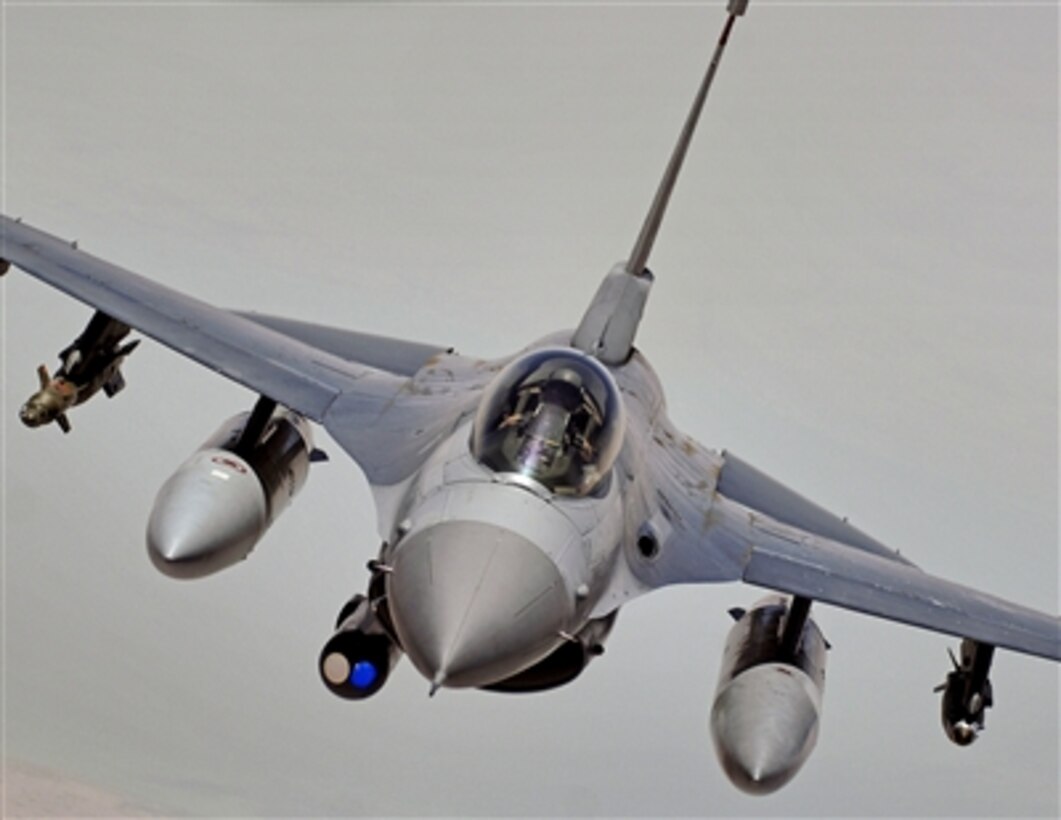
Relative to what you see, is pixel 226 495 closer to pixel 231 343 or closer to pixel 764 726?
pixel 231 343

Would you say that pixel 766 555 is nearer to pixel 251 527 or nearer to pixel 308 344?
pixel 251 527

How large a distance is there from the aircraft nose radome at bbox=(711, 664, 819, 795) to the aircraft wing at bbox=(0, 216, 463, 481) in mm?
2468

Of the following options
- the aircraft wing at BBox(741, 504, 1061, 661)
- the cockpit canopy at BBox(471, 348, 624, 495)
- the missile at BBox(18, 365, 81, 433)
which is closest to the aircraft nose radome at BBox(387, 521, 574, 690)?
the cockpit canopy at BBox(471, 348, 624, 495)

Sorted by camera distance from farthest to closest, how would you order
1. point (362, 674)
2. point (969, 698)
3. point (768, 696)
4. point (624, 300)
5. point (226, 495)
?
point (624, 300), point (969, 698), point (226, 495), point (362, 674), point (768, 696)

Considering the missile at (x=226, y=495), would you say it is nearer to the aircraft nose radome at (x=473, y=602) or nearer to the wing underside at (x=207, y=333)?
the wing underside at (x=207, y=333)

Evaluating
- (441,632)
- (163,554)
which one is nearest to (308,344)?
(163,554)

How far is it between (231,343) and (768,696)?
412 centimetres

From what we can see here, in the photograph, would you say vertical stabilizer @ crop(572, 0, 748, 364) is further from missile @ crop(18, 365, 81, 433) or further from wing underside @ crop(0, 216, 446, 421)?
missile @ crop(18, 365, 81, 433)

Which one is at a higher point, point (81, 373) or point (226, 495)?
point (81, 373)

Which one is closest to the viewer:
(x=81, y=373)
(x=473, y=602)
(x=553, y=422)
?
(x=473, y=602)

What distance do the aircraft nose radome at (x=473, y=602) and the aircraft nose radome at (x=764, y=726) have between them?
1.22 meters

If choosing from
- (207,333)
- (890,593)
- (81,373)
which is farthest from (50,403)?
(890,593)

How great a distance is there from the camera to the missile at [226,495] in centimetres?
847

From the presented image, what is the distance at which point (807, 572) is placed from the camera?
29.6 ft
